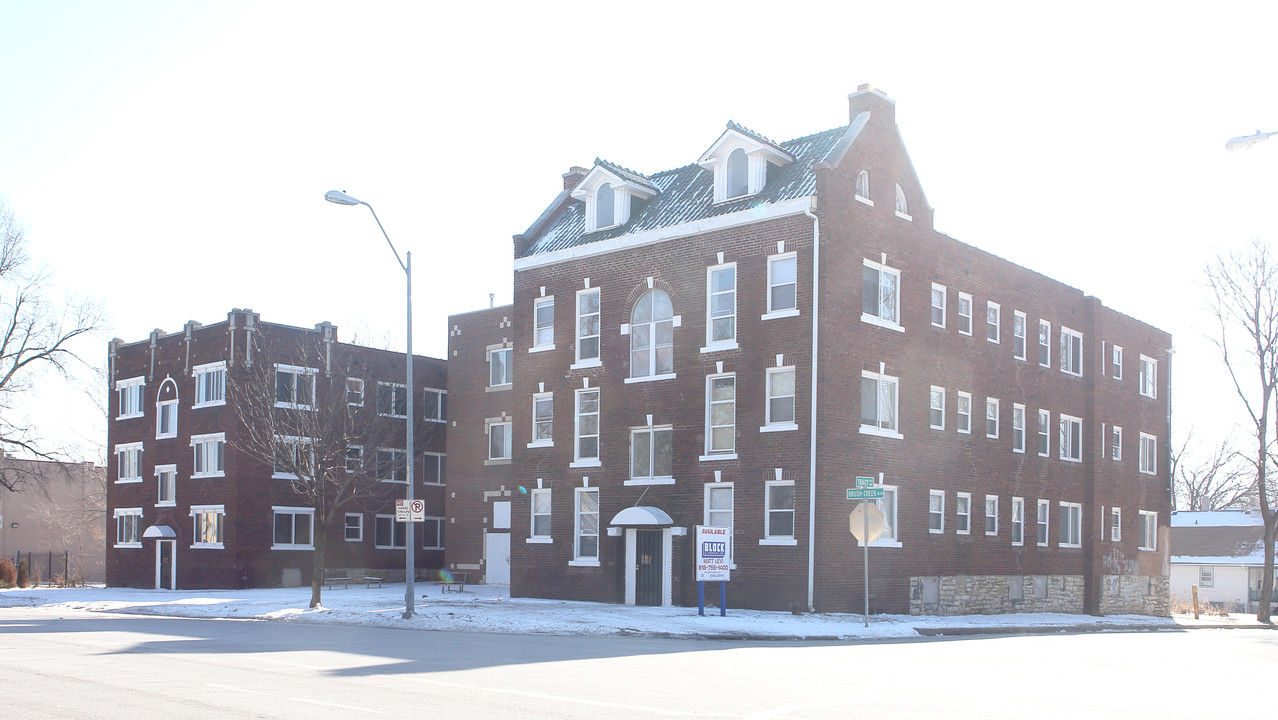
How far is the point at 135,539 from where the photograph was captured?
1970 inches

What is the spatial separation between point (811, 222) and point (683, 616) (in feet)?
34.6

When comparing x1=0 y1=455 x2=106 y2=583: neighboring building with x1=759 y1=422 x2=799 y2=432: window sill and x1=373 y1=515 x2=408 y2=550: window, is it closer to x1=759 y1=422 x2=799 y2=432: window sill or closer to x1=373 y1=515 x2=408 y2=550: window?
x1=373 y1=515 x2=408 y2=550: window

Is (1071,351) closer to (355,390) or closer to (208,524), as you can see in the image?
(355,390)

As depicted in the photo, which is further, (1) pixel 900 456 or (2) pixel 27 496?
(2) pixel 27 496

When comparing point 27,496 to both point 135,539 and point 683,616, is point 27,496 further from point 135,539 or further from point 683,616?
point 683,616

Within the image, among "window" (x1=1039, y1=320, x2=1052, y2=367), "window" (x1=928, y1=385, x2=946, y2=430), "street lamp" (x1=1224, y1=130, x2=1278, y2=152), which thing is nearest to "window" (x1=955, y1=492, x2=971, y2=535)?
"window" (x1=928, y1=385, x2=946, y2=430)

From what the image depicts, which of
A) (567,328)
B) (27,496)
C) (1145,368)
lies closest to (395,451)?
(567,328)

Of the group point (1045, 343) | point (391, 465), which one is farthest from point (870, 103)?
point (391, 465)

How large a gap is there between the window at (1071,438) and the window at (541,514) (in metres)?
18.6

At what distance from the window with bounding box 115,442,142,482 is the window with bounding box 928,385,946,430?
3438cm

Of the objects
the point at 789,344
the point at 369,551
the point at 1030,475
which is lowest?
the point at 369,551

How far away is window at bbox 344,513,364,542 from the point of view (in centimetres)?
4853

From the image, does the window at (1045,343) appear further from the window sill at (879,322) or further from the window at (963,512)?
the window sill at (879,322)

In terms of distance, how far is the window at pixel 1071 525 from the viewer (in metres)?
41.0
